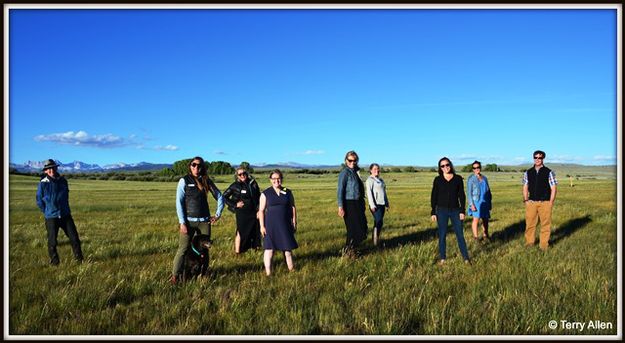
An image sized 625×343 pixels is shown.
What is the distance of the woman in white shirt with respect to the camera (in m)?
10.8

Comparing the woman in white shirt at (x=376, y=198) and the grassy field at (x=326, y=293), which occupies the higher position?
the woman in white shirt at (x=376, y=198)

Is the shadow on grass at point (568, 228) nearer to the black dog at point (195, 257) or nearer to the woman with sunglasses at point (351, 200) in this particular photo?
the woman with sunglasses at point (351, 200)

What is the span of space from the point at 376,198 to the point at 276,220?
14.2ft

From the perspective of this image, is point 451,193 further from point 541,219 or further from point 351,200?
point 541,219

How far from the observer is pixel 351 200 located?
28.9 feet

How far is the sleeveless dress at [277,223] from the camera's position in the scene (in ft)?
24.6

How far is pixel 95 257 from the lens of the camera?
949cm

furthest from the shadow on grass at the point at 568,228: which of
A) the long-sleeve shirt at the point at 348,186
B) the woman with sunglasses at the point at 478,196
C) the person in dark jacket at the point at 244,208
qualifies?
the person in dark jacket at the point at 244,208

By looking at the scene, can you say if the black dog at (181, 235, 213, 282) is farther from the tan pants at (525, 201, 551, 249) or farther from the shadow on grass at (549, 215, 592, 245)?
the shadow on grass at (549, 215, 592, 245)

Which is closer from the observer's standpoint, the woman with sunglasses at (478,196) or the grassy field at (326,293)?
the grassy field at (326,293)

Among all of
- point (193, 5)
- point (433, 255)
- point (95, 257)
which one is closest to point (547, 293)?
point (433, 255)

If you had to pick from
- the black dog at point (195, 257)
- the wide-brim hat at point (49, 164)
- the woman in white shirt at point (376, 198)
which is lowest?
the black dog at point (195, 257)

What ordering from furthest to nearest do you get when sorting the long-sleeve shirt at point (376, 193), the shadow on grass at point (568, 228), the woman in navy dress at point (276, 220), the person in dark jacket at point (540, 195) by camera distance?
the shadow on grass at point (568, 228) → the long-sleeve shirt at point (376, 193) → the person in dark jacket at point (540, 195) → the woman in navy dress at point (276, 220)

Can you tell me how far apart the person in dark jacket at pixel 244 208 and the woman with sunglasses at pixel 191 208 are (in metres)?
2.65
